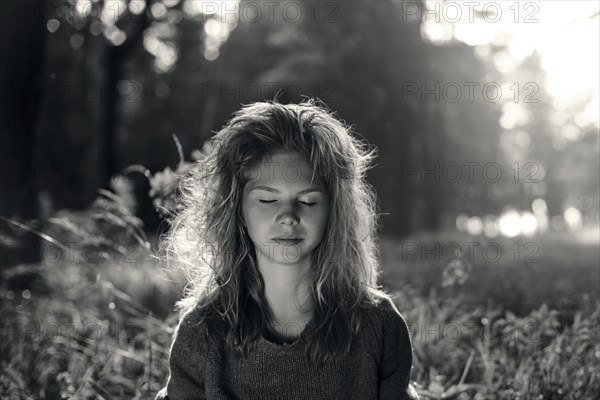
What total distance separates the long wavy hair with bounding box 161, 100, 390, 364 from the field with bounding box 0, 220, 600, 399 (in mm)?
648

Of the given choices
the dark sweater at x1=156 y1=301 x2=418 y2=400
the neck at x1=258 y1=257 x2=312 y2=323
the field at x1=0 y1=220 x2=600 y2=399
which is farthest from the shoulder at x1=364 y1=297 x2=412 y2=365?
the field at x1=0 y1=220 x2=600 y2=399

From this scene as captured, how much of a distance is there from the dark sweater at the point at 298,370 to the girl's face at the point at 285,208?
333 millimetres

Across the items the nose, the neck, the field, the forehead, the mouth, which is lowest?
the field

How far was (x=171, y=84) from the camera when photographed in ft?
70.7

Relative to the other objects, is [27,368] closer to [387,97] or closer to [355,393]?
[355,393]

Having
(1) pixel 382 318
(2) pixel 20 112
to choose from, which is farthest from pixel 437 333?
(2) pixel 20 112

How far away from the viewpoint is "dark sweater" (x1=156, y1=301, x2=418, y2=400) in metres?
2.34

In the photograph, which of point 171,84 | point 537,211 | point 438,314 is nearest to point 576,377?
point 438,314

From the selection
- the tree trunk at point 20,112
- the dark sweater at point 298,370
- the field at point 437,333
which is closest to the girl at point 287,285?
the dark sweater at point 298,370

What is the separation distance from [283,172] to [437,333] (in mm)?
1716

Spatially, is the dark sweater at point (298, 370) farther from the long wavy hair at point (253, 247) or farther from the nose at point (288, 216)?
the nose at point (288, 216)

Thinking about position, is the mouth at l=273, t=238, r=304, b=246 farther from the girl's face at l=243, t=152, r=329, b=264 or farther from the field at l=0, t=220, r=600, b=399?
the field at l=0, t=220, r=600, b=399

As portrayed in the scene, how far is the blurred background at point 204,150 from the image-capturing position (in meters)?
3.35

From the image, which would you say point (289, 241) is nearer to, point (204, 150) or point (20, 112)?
point (204, 150)
